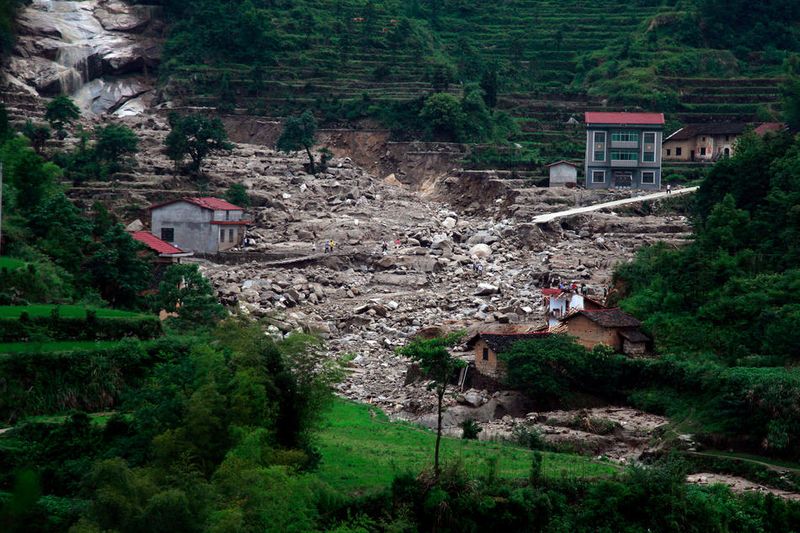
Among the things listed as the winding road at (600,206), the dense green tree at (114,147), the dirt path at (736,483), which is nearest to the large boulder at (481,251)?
the winding road at (600,206)

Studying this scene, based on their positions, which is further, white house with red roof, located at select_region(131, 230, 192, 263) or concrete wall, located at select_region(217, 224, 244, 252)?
concrete wall, located at select_region(217, 224, 244, 252)

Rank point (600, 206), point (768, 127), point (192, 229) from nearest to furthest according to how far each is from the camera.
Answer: point (192, 229) < point (600, 206) < point (768, 127)

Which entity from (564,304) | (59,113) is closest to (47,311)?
(564,304)

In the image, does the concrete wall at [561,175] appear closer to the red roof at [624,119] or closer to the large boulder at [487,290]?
the red roof at [624,119]

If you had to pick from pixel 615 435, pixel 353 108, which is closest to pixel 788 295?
pixel 615 435

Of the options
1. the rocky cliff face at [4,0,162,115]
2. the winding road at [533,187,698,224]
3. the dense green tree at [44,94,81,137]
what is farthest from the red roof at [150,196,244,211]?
the rocky cliff face at [4,0,162,115]

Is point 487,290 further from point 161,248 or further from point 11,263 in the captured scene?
point 11,263

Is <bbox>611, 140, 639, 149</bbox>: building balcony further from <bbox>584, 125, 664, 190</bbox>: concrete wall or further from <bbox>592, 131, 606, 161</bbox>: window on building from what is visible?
<bbox>592, 131, 606, 161</bbox>: window on building
